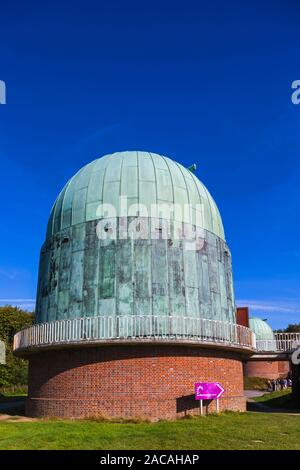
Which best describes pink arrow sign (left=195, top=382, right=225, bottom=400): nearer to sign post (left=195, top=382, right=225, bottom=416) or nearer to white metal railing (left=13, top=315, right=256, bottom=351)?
sign post (left=195, top=382, right=225, bottom=416)

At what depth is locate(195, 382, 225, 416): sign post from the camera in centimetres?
1782

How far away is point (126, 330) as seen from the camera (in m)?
18.4

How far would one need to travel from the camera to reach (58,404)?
18.4 meters

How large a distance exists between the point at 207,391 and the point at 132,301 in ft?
14.1

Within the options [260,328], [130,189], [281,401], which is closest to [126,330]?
[130,189]

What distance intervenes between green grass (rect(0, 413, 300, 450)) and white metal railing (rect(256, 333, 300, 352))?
829 cm

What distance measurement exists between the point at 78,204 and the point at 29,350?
6.42 m

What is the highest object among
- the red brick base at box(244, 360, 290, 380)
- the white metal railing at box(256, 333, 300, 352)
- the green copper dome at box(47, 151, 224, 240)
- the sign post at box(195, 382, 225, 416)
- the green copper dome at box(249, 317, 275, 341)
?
the green copper dome at box(47, 151, 224, 240)

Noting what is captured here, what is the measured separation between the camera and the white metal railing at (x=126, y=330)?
1827cm

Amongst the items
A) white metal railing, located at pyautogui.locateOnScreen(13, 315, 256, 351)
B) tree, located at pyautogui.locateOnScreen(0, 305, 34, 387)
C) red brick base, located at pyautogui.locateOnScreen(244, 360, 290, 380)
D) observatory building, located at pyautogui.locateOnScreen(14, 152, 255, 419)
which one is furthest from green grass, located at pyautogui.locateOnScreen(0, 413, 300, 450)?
red brick base, located at pyautogui.locateOnScreen(244, 360, 290, 380)

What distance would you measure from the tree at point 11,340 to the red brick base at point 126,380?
791 inches

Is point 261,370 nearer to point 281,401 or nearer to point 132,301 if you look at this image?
point 281,401

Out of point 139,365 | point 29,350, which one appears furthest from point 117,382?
point 29,350
